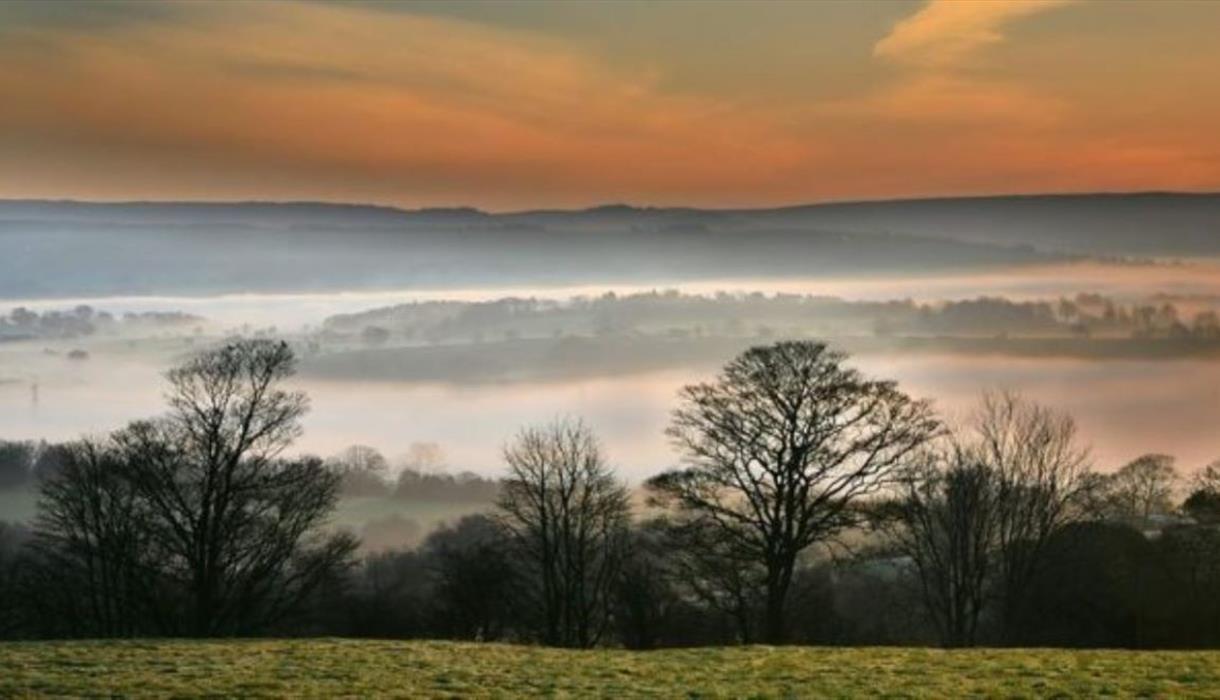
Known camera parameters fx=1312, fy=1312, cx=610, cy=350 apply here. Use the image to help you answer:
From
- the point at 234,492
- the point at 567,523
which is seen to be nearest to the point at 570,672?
the point at 234,492

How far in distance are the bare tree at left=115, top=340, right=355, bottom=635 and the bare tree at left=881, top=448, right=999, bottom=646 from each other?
61.4 feet

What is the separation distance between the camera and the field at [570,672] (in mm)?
22219

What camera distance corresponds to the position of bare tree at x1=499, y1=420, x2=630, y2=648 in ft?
143

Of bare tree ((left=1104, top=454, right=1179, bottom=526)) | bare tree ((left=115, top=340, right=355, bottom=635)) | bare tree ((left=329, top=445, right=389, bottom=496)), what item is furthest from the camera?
bare tree ((left=329, top=445, right=389, bottom=496))

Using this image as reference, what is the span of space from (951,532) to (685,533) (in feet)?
34.0

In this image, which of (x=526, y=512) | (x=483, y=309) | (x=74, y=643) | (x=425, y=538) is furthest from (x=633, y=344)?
(x=74, y=643)

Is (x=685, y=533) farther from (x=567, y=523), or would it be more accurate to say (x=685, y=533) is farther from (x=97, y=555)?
(x=97, y=555)

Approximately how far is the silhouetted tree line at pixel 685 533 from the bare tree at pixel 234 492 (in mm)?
90

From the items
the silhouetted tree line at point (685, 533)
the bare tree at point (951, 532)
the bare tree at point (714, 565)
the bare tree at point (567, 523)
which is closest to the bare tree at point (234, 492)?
the silhouetted tree line at point (685, 533)

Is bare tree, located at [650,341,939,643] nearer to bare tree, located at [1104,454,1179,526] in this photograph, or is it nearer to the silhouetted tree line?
the silhouetted tree line

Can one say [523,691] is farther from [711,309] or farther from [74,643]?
[711,309]

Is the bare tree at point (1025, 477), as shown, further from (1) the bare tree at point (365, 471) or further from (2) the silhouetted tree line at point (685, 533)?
(1) the bare tree at point (365, 471)

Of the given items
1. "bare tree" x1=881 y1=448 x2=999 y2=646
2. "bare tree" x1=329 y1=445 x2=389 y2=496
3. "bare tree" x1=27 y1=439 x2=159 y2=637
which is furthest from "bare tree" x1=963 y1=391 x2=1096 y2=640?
"bare tree" x1=329 y1=445 x2=389 y2=496

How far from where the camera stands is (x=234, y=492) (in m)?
41.0
